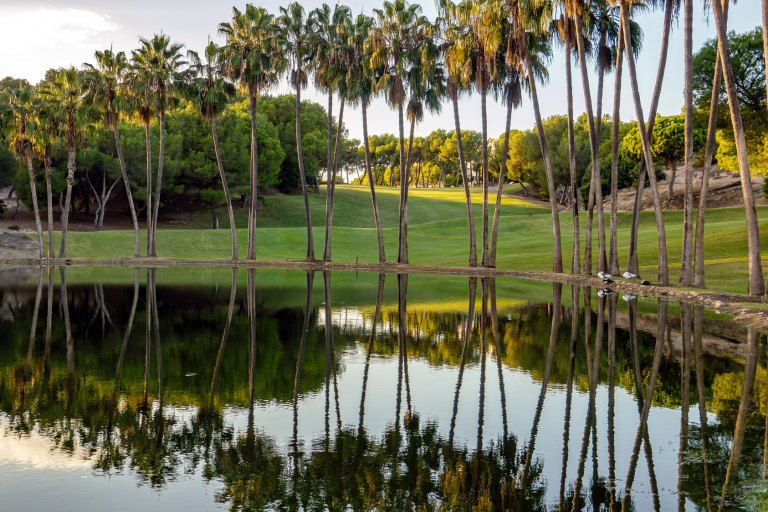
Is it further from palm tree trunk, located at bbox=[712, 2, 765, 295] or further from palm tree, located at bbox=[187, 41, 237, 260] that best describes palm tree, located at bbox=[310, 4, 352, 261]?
palm tree trunk, located at bbox=[712, 2, 765, 295]

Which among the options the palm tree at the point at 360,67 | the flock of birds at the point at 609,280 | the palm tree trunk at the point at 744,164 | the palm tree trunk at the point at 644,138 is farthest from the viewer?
the palm tree at the point at 360,67

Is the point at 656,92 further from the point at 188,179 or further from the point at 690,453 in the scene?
the point at 188,179

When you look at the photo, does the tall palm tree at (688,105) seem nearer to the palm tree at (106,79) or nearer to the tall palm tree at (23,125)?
the palm tree at (106,79)

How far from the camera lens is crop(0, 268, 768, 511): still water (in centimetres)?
940

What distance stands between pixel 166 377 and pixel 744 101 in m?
42.2

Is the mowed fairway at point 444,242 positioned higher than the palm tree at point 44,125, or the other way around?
the palm tree at point 44,125

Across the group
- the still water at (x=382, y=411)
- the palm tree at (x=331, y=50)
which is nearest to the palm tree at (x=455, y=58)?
the palm tree at (x=331, y=50)

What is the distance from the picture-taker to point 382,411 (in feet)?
44.8

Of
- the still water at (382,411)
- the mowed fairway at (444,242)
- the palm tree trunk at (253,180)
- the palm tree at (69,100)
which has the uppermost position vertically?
the palm tree at (69,100)

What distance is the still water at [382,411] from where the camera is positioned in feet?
30.8

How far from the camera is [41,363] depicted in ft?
58.8

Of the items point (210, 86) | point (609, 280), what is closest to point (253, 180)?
point (210, 86)

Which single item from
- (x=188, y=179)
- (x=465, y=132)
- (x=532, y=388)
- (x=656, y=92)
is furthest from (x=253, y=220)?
(x=465, y=132)

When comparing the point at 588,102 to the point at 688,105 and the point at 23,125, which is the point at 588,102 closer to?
the point at 688,105
